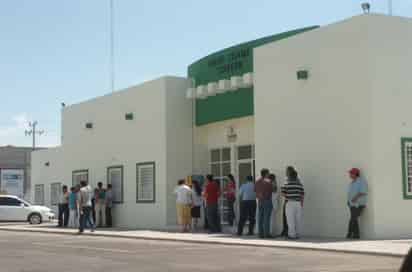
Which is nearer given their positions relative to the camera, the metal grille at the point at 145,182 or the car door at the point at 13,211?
the metal grille at the point at 145,182

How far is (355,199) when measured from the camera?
17328 mm

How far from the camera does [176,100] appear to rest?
26.6 meters

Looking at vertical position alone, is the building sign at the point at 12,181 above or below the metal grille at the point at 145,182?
above

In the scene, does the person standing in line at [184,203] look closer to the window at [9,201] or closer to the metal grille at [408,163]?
the metal grille at [408,163]

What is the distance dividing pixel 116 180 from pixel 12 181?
104 ft

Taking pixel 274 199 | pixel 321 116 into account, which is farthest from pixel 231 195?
pixel 321 116

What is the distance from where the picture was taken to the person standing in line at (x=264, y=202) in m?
19.0

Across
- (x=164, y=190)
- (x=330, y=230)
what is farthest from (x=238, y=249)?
(x=164, y=190)

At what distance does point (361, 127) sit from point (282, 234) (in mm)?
3720

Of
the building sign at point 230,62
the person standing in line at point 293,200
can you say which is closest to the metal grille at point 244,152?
the building sign at point 230,62

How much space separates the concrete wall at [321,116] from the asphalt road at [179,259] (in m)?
3.48

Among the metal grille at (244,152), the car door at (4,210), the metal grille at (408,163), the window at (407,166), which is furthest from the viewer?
the car door at (4,210)

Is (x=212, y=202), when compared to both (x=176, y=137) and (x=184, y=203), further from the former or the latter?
(x=176, y=137)

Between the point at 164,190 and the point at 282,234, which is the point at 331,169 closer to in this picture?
the point at 282,234
